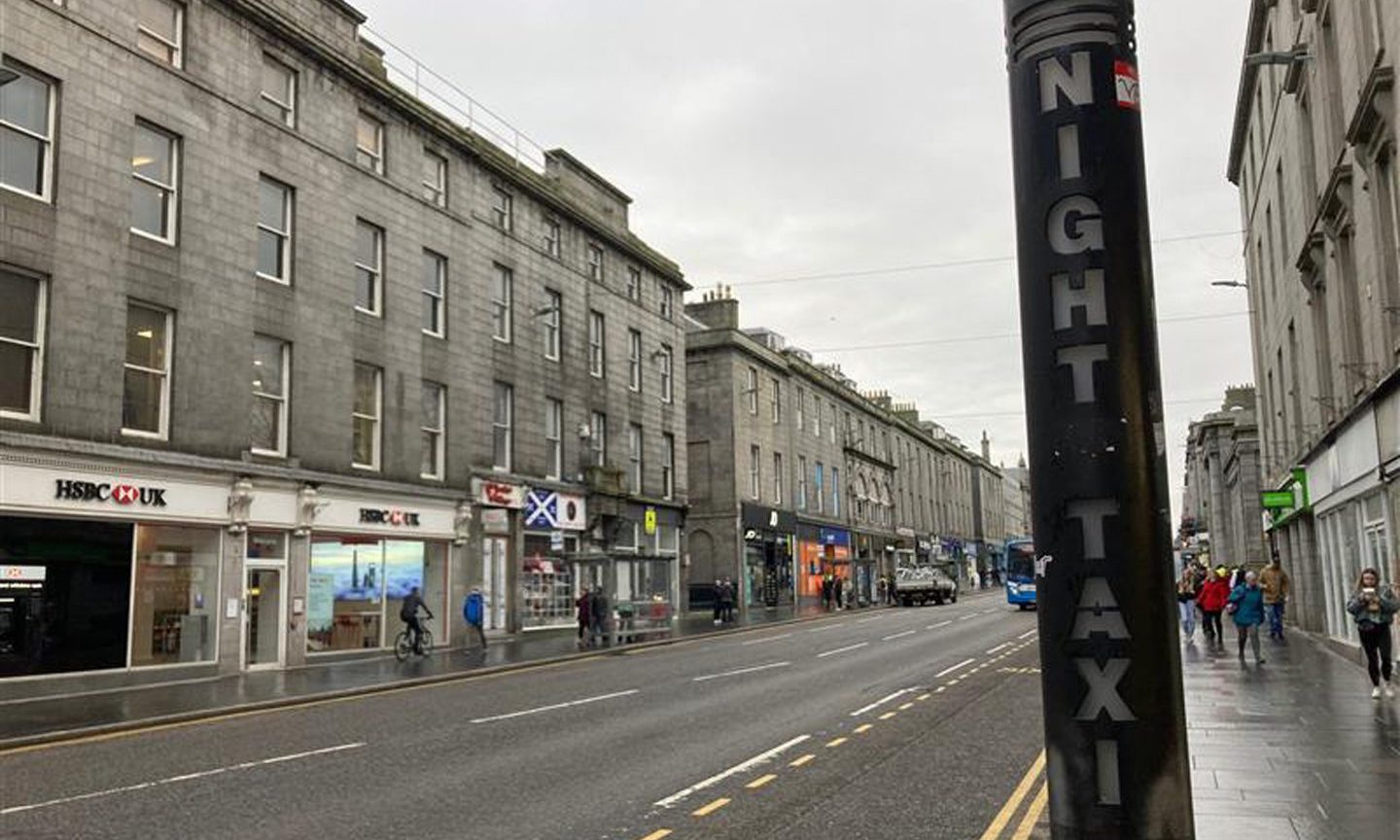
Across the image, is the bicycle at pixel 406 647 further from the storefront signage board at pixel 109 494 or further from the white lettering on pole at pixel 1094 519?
the white lettering on pole at pixel 1094 519

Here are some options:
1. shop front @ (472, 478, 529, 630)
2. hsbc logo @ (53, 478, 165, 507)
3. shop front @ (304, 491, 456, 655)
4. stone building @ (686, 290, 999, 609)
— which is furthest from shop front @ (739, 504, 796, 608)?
hsbc logo @ (53, 478, 165, 507)

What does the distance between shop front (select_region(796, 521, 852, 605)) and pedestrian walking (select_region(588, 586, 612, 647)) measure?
27.2 meters

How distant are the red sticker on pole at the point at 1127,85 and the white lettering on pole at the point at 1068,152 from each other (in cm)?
18

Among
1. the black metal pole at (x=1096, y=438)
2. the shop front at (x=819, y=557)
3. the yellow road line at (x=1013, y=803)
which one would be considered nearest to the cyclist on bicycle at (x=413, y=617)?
the yellow road line at (x=1013, y=803)

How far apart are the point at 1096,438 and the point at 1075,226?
0.68 m

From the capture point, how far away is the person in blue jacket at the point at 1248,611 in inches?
732

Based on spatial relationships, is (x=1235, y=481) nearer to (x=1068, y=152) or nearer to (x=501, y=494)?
(x=501, y=494)

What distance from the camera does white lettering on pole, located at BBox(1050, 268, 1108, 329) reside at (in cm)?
342

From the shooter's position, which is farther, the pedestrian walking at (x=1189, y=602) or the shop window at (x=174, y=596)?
the pedestrian walking at (x=1189, y=602)

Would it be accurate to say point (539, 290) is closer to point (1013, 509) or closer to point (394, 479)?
point (394, 479)

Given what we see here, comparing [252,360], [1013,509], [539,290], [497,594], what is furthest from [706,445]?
[1013,509]

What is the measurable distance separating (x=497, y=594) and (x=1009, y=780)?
23.3 metres

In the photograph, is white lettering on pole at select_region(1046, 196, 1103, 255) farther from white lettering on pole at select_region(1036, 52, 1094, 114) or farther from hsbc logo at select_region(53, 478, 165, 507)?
hsbc logo at select_region(53, 478, 165, 507)

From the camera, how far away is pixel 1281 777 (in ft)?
28.1
